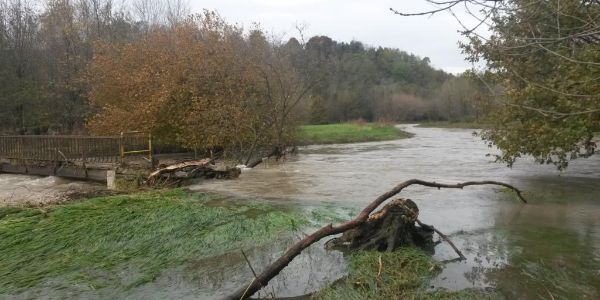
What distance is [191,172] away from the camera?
17016mm

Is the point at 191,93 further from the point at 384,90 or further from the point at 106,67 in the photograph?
the point at 384,90

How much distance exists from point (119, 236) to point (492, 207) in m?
8.64

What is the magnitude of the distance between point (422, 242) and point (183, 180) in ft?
32.8

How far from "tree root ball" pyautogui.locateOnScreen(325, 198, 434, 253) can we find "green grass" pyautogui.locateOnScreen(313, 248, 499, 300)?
0.30 metres

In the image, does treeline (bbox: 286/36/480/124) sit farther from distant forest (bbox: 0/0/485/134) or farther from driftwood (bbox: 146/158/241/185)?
driftwood (bbox: 146/158/241/185)

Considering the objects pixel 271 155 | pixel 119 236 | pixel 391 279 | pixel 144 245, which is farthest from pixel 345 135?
pixel 391 279

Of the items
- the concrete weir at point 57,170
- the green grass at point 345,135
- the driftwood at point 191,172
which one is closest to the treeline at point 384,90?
the green grass at point 345,135

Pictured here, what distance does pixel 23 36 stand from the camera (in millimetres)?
34844

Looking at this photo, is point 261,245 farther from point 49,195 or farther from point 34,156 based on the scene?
point 34,156

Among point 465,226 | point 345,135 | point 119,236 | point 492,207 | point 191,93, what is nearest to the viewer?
point 119,236

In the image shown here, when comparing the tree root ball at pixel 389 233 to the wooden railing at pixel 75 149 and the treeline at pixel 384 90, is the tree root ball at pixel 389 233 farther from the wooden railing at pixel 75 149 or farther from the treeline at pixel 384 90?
the treeline at pixel 384 90

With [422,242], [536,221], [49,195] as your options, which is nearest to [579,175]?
[536,221]

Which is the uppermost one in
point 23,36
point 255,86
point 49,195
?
point 23,36

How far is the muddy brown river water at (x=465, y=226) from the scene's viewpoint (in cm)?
703
